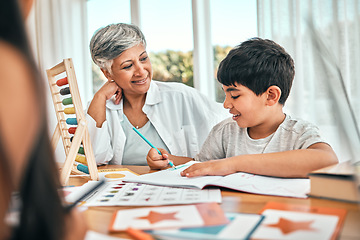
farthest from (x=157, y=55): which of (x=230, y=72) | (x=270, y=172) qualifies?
(x=270, y=172)

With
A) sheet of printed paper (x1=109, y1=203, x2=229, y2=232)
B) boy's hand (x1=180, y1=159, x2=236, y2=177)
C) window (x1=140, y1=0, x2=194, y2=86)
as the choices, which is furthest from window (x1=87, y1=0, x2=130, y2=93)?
sheet of printed paper (x1=109, y1=203, x2=229, y2=232)

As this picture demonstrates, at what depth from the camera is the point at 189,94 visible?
186 cm

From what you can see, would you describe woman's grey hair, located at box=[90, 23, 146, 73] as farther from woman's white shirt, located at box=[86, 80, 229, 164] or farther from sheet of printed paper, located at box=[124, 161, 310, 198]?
sheet of printed paper, located at box=[124, 161, 310, 198]

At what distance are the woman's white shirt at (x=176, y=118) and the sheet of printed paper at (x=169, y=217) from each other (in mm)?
1022

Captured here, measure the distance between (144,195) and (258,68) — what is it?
2.26ft

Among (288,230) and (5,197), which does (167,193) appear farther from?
(5,197)

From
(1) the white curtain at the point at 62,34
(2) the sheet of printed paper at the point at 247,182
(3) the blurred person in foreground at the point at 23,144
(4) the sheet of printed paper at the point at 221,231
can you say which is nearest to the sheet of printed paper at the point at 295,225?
(4) the sheet of printed paper at the point at 221,231

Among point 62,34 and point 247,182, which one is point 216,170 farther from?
point 62,34

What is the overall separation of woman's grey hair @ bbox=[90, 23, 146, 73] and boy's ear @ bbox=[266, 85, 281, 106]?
0.70m

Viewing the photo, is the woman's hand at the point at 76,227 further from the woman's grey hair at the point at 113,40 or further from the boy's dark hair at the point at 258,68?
the woman's grey hair at the point at 113,40

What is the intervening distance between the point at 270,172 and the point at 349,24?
1.38 meters

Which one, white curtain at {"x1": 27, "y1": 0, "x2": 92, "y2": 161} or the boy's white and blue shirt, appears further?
white curtain at {"x1": 27, "y1": 0, "x2": 92, "y2": 161}

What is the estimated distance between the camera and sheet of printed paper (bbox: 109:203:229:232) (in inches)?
24.0

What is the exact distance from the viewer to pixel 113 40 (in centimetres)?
166
